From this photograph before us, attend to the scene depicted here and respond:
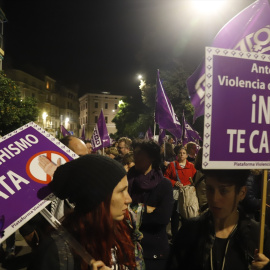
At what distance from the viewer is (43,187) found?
1.84m

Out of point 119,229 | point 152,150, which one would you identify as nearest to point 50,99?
point 152,150

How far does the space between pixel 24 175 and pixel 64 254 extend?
1.97 feet

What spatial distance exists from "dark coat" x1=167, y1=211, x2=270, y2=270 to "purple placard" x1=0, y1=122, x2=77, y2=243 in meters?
0.85

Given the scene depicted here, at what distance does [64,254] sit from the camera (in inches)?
58.2

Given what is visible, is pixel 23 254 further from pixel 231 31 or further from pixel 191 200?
pixel 231 31

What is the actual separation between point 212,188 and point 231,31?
2.30m

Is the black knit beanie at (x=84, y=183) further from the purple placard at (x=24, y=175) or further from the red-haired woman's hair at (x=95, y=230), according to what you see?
the purple placard at (x=24, y=175)

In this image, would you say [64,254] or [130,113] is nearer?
[64,254]

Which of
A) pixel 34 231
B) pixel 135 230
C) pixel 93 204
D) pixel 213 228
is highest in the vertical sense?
pixel 93 204

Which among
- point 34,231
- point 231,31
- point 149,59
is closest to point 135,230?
point 34,231

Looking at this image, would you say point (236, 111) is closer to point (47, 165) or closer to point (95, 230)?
point (95, 230)

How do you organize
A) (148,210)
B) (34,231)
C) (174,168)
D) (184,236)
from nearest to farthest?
(184,236)
(34,231)
(148,210)
(174,168)

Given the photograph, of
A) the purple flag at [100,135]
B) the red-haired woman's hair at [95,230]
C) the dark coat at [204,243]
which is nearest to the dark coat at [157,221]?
the dark coat at [204,243]

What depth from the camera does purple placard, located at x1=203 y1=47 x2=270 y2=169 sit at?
168 centimetres
